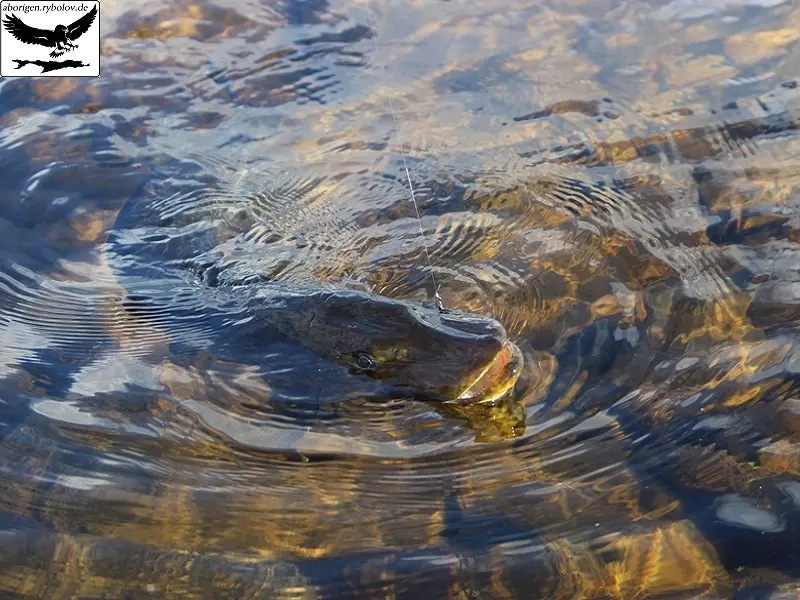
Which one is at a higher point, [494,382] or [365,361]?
[494,382]

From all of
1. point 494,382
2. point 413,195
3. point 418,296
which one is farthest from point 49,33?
point 494,382

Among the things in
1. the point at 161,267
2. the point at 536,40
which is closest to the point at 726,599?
the point at 161,267

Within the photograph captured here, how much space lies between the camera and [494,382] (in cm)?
387

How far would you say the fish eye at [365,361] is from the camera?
4.10 m

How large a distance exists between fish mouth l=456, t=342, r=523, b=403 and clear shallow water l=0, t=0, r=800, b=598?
0.32ft

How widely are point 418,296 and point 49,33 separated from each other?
5.98 metres

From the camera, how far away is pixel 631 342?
4.21 metres

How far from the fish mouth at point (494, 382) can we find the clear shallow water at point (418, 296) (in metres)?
0.10

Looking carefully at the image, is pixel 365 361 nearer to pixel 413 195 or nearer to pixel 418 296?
pixel 418 296

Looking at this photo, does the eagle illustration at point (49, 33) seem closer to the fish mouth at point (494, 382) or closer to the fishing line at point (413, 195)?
the fishing line at point (413, 195)

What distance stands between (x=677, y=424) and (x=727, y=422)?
0.21m

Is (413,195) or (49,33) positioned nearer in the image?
(413,195)

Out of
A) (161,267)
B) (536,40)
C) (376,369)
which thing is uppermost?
(536,40)

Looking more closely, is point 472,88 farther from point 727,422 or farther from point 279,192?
point 727,422
